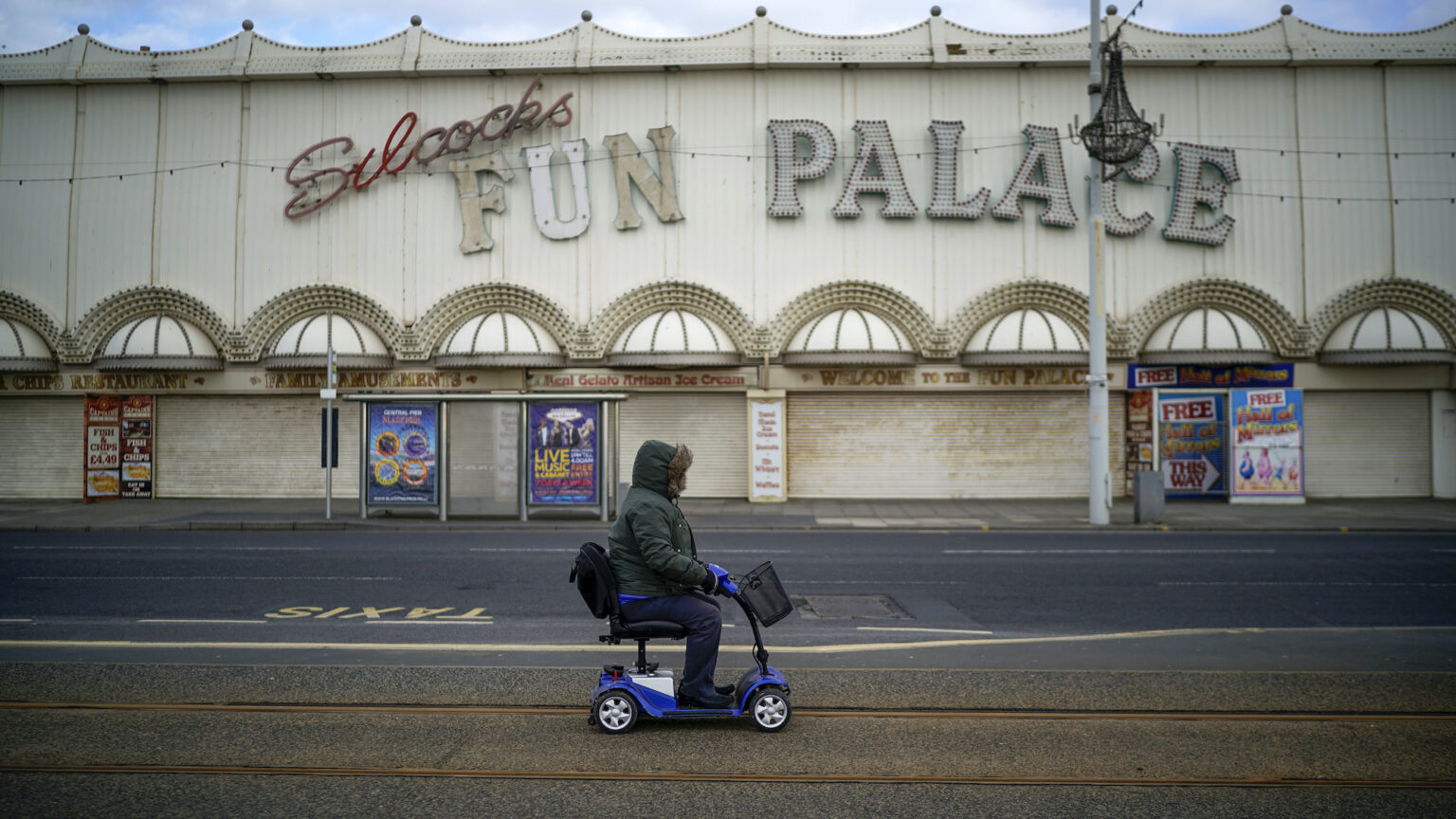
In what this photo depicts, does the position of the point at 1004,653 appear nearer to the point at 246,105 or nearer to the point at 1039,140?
the point at 1039,140

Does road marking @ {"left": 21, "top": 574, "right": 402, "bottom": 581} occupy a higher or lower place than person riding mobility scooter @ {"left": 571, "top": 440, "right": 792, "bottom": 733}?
lower

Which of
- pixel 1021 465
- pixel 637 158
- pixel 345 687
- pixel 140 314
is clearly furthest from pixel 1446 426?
pixel 140 314

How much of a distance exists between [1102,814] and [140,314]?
2664 centimetres

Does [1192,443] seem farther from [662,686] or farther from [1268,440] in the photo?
[662,686]

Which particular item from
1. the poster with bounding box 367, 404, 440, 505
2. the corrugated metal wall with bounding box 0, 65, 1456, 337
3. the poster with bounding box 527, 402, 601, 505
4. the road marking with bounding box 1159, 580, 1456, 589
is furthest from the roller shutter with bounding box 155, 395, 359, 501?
the road marking with bounding box 1159, 580, 1456, 589

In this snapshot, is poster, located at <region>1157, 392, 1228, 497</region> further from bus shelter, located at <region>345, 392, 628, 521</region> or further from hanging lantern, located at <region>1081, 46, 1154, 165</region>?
bus shelter, located at <region>345, 392, 628, 521</region>

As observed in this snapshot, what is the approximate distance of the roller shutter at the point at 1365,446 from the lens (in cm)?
2369

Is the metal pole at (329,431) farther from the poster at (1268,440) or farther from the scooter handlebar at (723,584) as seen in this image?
the poster at (1268,440)

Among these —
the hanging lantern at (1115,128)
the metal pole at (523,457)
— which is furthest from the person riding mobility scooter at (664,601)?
the hanging lantern at (1115,128)

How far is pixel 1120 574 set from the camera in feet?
40.2

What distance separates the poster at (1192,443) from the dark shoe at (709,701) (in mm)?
20544

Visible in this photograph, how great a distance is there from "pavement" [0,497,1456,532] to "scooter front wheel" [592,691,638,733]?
12457mm

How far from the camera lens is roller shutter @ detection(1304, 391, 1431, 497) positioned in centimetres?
2369

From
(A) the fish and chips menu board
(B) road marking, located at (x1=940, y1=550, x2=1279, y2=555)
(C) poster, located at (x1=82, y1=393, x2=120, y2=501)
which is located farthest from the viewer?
(A) the fish and chips menu board
